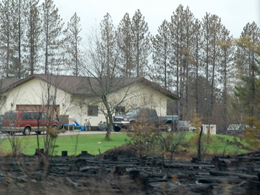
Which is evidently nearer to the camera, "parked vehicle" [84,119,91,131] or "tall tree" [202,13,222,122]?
"parked vehicle" [84,119,91,131]

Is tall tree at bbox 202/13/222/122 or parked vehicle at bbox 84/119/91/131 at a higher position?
tall tree at bbox 202/13/222/122

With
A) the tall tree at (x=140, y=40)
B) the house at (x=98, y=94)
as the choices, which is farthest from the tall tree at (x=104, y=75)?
the tall tree at (x=140, y=40)

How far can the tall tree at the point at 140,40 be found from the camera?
51.4 metres

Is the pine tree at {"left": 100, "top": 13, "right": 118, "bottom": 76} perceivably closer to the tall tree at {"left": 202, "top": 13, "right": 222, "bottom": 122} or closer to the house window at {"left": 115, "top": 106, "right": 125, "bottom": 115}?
the house window at {"left": 115, "top": 106, "right": 125, "bottom": 115}

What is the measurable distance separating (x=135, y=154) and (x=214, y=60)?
36430 millimetres

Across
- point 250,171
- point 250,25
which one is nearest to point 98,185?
point 250,171

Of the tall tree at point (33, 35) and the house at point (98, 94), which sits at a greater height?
the tall tree at point (33, 35)

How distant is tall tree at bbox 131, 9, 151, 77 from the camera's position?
169 feet

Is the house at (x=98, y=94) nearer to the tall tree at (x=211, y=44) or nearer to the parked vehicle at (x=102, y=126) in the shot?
the parked vehicle at (x=102, y=126)

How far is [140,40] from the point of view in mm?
52156

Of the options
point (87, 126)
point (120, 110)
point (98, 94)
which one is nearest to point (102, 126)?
point (87, 126)

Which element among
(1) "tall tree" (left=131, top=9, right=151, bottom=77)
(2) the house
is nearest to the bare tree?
(2) the house

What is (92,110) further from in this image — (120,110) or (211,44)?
(211,44)

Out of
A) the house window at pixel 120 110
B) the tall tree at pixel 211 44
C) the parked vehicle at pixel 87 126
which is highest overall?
the tall tree at pixel 211 44
